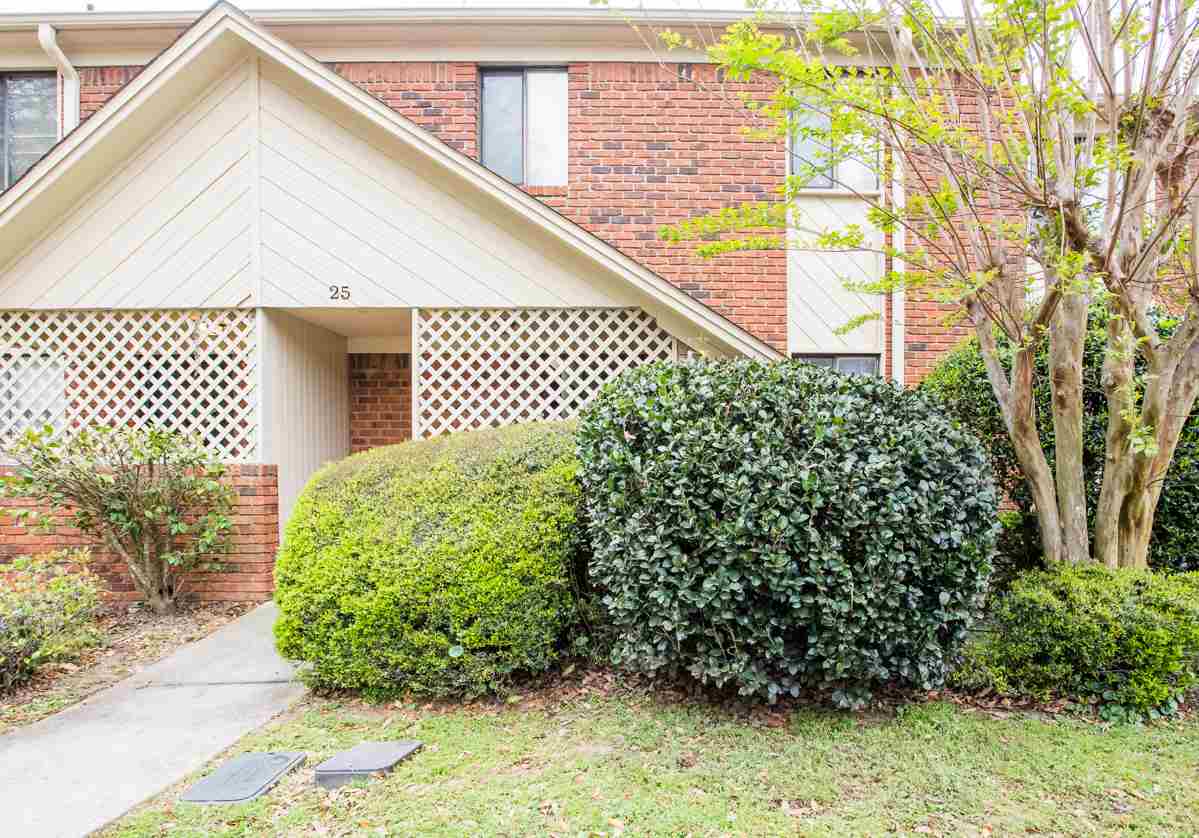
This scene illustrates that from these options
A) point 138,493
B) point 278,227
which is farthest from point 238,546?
point 278,227

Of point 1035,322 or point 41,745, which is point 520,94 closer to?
point 1035,322

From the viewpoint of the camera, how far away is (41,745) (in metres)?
4.16

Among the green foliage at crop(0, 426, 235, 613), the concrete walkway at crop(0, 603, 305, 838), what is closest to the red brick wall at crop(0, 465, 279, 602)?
the green foliage at crop(0, 426, 235, 613)

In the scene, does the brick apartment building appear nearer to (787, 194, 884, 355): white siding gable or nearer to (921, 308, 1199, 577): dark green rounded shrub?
(921, 308, 1199, 577): dark green rounded shrub

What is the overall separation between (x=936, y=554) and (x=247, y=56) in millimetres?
7302

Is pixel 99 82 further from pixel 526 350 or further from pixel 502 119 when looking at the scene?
pixel 526 350

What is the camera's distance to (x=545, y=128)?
885cm

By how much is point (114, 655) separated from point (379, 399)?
410 cm

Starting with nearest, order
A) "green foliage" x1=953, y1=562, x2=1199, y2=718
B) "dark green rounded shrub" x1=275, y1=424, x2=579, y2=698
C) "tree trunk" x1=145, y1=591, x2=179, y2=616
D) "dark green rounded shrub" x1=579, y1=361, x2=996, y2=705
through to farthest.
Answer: "dark green rounded shrub" x1=579, y1=361, x2=996, y2=705
"green foliage" x1=953, y1=562, x2=1199, y2=718
"dark green rounded shrub" x1=275, y1=424, x2=579, y2=698
"tree trunk" x1=145, y1=591, x2=179, y2=616

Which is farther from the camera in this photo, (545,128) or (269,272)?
(545,128)

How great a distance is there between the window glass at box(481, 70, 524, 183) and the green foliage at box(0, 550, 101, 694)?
6.14m

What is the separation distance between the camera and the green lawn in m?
3.12

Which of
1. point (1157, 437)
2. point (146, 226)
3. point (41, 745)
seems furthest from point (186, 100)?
point (1157, 437)

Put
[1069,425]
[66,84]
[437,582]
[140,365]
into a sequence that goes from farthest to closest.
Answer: [66,84]
[140,365]
[1069,425]
[437,582]
